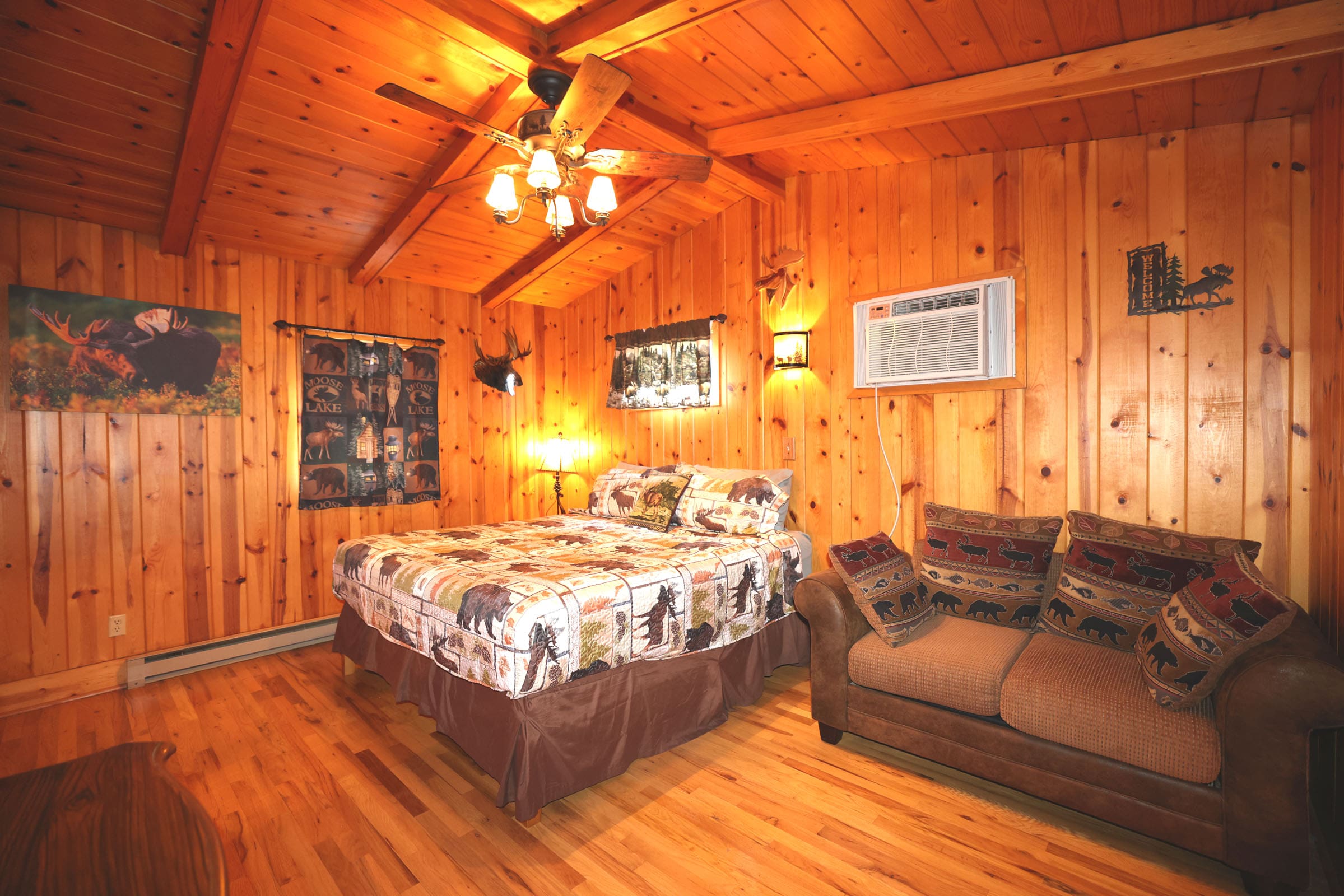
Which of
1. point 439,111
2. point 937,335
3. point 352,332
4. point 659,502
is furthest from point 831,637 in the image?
point 352,332

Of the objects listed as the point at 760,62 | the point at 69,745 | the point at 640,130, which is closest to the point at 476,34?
the point at 640,130

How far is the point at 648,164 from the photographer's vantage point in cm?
236

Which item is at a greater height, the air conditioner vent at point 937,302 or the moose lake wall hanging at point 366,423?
the air conditioner vent at point 937,302

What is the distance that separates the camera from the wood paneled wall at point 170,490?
2936 mm

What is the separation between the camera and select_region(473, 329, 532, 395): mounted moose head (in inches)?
181

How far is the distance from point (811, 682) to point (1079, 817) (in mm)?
942

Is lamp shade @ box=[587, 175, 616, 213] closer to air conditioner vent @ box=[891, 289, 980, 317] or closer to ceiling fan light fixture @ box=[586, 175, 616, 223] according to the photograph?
ceiling fan light fixture @ box=[586, 175, 616, 223]

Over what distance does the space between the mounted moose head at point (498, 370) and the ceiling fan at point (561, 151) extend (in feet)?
7.25

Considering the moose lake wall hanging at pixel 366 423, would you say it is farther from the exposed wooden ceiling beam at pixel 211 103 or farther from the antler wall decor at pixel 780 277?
the antler wall decor at pixel 780 277

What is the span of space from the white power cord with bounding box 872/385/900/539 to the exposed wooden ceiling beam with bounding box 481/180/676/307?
172 cm

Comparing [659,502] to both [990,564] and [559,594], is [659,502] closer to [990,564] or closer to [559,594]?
[559,594]

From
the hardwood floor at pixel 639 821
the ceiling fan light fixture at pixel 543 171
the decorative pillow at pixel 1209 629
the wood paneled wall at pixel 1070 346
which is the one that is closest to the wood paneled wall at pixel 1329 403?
the wood paneled wall at pixel 1070 346

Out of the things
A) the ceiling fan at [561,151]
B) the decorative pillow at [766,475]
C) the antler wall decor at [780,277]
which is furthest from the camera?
the antler wall decor at [780,277]

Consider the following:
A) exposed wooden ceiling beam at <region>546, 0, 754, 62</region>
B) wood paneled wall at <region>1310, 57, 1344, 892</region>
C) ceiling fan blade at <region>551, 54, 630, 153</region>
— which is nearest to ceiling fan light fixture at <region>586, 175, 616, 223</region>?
ceiling fan blade at <region>551, 54, 630, 153</region>
